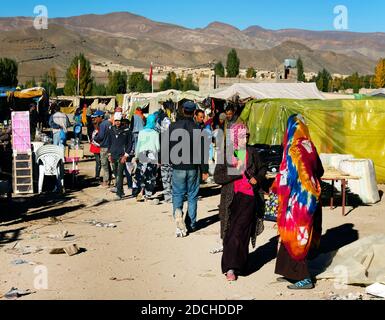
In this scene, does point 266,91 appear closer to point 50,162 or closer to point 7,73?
point 50,162

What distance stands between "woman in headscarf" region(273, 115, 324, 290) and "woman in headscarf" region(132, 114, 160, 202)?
223 inches

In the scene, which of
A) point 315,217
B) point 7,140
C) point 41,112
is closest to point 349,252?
point 315,217

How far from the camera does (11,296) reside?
6.63m

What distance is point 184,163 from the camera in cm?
953

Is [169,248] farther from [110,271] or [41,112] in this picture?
[41,112]

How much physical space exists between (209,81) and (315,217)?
36.2 metres

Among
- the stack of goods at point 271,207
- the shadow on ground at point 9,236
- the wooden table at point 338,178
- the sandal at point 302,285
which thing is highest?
the wooden table at point 338,178

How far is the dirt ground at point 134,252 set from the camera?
688 cm

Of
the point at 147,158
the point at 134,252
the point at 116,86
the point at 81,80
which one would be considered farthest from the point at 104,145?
the point at 81,80

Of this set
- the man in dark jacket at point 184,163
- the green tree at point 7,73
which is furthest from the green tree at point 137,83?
the man in dark jacket at point 184,163

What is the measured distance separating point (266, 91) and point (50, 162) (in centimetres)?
992

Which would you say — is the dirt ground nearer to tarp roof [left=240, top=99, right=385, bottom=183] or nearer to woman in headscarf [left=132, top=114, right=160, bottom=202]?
woman in headscarf [left=132, top=114, right=160, bottom=202]

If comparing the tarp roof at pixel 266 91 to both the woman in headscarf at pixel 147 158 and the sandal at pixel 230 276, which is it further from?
the sandal at pixel 230 276
